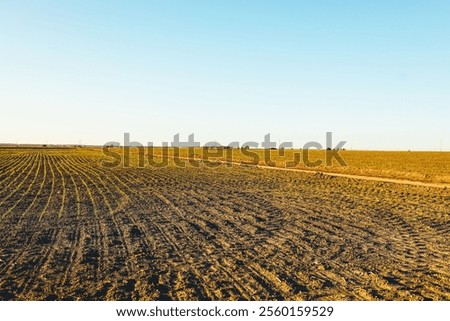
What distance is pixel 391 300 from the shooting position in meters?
5.68

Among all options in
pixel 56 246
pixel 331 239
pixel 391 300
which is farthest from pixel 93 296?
pixel 331 239

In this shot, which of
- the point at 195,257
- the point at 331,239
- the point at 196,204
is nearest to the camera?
the point at 195,257

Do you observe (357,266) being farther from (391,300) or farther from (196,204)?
(196,204)

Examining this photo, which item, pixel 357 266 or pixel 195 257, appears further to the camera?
pixel 195 257

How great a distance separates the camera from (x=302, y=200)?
1667 centimetres

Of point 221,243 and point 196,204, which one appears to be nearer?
point 221,243

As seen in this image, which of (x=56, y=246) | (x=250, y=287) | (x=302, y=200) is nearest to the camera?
(x=250, y=287)

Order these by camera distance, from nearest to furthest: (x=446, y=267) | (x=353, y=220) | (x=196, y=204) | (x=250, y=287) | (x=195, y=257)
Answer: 1. (x=250, y=287)
2. (x=446, y=267)
3. (x=195, y=257)
4. (x=353, y=220)
5. (x=196, y=204)

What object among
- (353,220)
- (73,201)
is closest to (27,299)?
(353,220)

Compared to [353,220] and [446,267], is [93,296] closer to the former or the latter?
[446,267]

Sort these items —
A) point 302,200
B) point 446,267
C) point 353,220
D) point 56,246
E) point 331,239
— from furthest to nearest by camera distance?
point 302,200, point 353,220, point 331,239, point 56,246, point 446,267

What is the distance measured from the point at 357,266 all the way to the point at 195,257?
2925mm

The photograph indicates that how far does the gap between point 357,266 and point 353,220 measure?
196 inches

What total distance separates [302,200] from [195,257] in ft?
31.2
